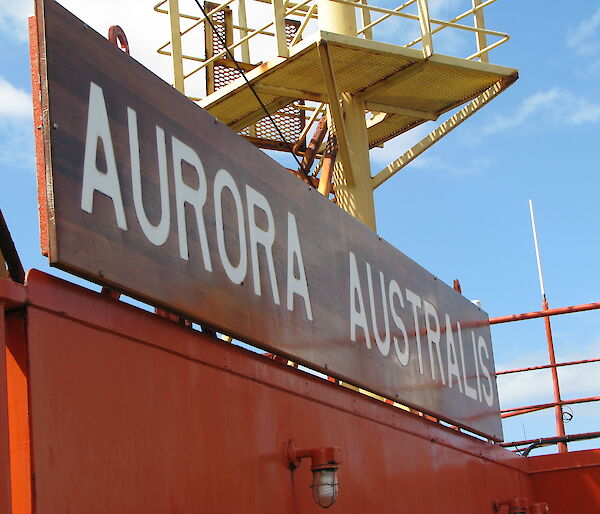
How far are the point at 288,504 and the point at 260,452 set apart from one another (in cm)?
32

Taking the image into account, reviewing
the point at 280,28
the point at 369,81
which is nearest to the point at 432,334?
the point at 280,28

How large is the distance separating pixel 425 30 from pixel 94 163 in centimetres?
723

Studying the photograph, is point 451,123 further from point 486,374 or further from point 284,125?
point 486,374

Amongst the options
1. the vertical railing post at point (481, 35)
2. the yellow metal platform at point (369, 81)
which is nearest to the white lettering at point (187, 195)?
the yellow metal platform at point (369, 81)

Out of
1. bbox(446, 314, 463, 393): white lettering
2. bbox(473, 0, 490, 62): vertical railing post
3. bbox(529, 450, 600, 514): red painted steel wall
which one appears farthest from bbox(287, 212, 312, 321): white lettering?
bbox(473, 0, 490, 62): vertical railing post

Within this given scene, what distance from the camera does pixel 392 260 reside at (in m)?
6.44

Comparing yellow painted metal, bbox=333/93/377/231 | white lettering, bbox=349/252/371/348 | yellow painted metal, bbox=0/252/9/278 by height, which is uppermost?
yellow painted metal, bbox=333/93/377/231

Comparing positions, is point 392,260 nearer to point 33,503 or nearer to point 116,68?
point 116,68

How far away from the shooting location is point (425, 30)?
10344 millimetres

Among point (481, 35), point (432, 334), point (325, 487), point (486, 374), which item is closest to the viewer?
point (325, 487)

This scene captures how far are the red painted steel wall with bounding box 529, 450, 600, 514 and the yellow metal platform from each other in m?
3.90

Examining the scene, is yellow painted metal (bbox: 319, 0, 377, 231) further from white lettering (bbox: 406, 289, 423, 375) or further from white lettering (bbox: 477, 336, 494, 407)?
white lettering (bbox: 406, 289, 423, 375)

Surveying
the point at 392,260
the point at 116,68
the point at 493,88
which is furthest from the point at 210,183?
the point at 493,88

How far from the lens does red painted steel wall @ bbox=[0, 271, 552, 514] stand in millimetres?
3232
